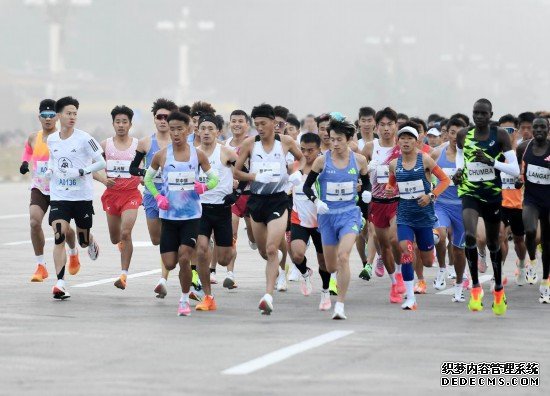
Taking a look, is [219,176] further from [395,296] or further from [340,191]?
[395,296]

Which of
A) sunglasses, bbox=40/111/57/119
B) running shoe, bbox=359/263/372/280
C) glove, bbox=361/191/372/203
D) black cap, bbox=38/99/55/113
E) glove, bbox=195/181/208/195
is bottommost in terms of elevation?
running shoe, bbox=359/263/372/280

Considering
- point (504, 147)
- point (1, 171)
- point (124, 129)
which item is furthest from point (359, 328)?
point (1, 171)

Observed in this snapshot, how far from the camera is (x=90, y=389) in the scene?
371 inches

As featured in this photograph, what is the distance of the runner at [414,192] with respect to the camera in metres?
14.9

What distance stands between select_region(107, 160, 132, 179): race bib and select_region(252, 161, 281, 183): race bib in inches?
92.7

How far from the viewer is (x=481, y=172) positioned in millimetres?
14336

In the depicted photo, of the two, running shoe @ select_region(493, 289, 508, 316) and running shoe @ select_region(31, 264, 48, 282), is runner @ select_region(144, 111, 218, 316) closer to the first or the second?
running shoe @ select_region(493, 289, 508, 316)

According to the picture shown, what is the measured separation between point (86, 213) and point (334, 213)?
3.06m

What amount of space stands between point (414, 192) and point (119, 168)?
11.4ft

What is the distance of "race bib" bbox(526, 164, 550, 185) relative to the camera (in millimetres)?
14914

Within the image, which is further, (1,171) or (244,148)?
(1,171)

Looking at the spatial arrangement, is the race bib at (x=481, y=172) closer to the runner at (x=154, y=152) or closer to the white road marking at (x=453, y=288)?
the white road marking at (x=453, y=288)

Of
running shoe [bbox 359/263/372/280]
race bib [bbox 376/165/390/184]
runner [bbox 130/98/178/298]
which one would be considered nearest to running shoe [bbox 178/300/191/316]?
runner [bbox 130/98/178/298]

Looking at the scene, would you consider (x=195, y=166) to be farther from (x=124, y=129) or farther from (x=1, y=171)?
(x=1, y=171)
